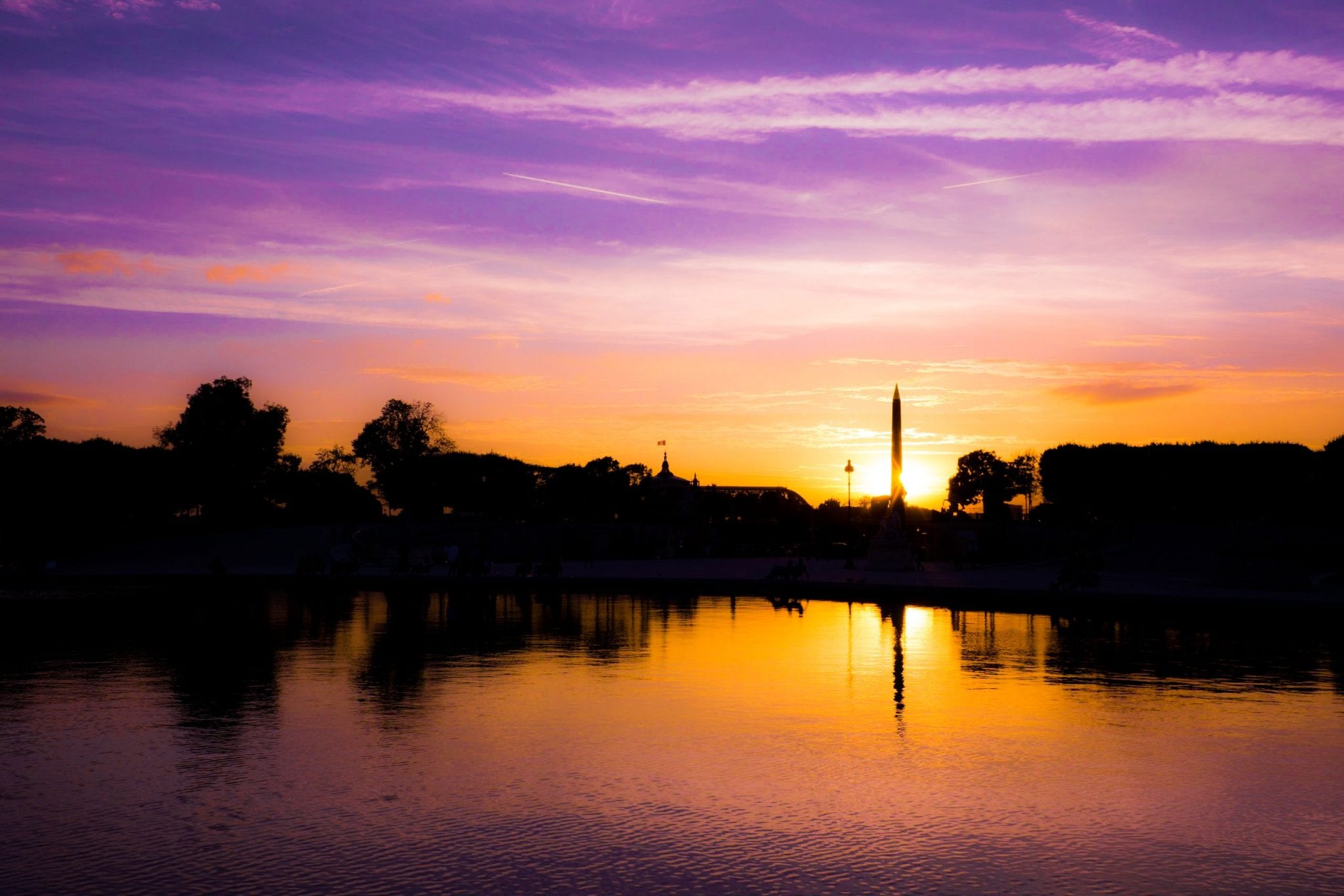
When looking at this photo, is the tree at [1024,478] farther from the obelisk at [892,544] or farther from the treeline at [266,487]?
the obelisk at [892,544]

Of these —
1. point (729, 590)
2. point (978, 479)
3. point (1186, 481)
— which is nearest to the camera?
point (729, 590)

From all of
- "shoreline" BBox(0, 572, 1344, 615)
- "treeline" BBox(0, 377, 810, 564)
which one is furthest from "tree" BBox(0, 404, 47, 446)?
"shoreline" BBox(0, 572, 1344, 615)

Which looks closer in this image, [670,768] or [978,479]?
[670,768]

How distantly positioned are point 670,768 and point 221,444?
10208 centimetres

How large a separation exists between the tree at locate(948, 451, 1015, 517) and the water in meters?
127

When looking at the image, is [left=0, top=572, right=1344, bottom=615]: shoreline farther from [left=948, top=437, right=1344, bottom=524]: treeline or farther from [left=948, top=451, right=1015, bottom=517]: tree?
[left=948, top=451, right=1015, bottom=517]: tree

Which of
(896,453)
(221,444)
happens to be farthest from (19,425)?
(896,453)

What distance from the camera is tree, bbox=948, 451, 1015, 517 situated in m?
149

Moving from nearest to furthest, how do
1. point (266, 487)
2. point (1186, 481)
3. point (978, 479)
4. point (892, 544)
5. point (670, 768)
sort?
point (670, 768)
point (892, 544)
point (1186, 481)
point (266, 487)
point (978, 479)

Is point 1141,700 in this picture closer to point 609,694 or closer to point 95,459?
point 609,694

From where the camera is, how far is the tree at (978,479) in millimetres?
148875

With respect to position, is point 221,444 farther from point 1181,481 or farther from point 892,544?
point 1181,481

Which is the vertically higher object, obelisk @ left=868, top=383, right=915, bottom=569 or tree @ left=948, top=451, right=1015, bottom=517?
tree @ left=948, top=451, right=1015, bottom=517

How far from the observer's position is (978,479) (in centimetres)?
15362
